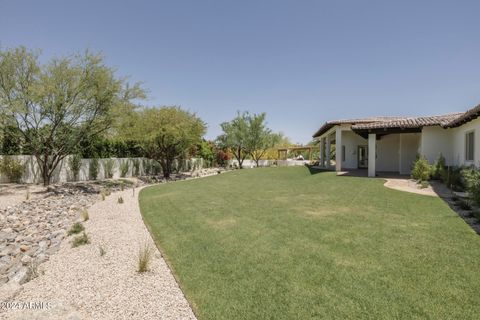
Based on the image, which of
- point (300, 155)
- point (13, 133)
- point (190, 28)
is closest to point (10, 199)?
point (13, 133)

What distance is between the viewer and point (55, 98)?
1481cm

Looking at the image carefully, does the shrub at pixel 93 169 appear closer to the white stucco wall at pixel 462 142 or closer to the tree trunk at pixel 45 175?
the tree trunk at pixel 45 175

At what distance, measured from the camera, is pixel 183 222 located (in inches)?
316

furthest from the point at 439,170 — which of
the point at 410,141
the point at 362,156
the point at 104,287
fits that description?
the point at 104,287

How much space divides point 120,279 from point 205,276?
1477 millimetres

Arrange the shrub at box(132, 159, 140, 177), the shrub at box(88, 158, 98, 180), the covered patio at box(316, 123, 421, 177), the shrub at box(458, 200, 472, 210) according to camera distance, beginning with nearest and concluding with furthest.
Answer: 1. the shrub at box(458, 200, 472, 210)
2. the covered patio at box(316, 123, 421, 177)
3. the shrub at box(88, 158, 98, 180)
4. the shrub at box(132, 159, 140, 177)

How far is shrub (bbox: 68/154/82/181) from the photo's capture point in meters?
19.6

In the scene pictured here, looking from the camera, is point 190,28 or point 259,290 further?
point 190,28

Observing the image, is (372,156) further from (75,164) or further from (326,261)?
(75,164)

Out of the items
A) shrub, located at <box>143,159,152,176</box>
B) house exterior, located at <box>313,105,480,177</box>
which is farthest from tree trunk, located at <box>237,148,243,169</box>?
house exterior, located at <box>313,105,480,177</box>

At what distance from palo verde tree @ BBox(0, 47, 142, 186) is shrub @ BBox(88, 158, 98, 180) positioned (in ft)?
11.7

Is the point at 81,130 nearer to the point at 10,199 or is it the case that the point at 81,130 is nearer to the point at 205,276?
the point at 10,199

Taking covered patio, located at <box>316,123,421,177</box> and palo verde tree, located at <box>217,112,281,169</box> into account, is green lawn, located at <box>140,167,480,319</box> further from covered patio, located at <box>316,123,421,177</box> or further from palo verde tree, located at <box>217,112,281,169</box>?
palo verde tree, located at <box>217,112,281,169</box>

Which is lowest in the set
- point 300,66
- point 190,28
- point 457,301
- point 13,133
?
point 457,301
